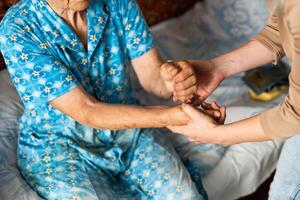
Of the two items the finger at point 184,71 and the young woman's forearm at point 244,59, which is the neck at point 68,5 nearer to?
the finger at point 184,71

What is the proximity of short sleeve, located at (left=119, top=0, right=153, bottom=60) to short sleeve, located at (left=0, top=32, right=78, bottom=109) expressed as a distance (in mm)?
299

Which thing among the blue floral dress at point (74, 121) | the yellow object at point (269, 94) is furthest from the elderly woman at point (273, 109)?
the yellow object at point (269, 94)

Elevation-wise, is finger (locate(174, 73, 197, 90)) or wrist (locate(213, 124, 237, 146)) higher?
finger (locate(174, 73, 197, 90))

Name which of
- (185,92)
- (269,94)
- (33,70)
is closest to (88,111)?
(33,70)

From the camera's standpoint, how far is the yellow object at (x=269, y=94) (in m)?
2.02

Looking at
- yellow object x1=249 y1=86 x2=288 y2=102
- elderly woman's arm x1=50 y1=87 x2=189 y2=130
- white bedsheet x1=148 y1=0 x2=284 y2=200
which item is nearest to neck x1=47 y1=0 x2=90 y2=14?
elderly woman's arm x1=50 y1=87 x2=189 y2=130

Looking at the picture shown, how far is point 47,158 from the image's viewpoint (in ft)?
4.68

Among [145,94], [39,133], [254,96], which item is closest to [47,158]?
[39,133]

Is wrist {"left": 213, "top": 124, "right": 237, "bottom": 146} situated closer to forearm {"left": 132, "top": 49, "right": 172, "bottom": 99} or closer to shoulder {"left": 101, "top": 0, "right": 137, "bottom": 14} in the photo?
forearm {"left": 132, "top": 49, "right": 172, "bottom": 99}

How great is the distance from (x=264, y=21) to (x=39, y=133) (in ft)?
4.48

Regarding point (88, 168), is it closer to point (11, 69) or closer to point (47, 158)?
point (47, 158)

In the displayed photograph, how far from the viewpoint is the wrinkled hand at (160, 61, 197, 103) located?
1.34m

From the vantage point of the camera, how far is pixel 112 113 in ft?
4.33

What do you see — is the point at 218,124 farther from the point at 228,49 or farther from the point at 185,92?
the point at 228,49
